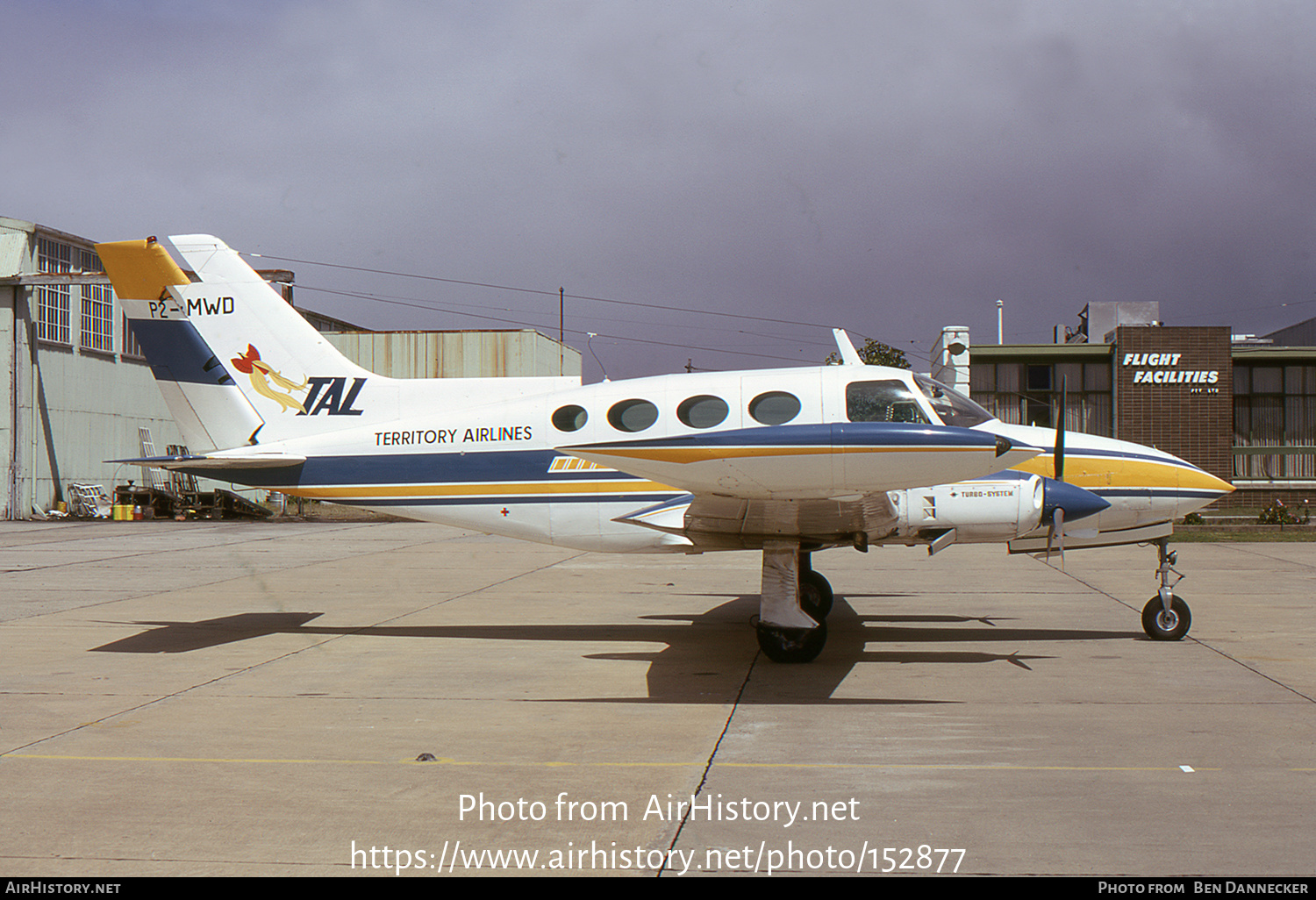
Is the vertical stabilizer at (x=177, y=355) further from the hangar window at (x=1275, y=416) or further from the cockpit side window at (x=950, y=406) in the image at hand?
the hangar window at (x=1275, y=416)

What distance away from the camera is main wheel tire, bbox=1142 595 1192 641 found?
32.3ft

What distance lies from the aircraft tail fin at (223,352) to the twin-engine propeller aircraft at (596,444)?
0.02 m

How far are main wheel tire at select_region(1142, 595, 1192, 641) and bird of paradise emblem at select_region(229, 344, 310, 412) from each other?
927 centimetres

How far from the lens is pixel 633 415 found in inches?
384

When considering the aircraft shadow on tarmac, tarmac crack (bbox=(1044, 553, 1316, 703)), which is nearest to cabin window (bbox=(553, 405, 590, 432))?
the aircraft shadow on tarmac

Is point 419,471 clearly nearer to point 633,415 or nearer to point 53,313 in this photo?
point 633,415

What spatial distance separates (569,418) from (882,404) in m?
3.09

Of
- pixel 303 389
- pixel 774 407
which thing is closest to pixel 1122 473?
pixel 774 407

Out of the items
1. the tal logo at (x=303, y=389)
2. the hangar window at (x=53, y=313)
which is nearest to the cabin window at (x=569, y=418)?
the tal logo at (x=303, y=389)

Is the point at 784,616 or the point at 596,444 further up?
the point at 596,444

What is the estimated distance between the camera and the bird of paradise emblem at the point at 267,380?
36.6ft

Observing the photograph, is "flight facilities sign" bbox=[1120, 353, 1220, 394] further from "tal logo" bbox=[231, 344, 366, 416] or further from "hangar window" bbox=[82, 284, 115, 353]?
"hangar window" bbox=[82, 284, 115, 353]

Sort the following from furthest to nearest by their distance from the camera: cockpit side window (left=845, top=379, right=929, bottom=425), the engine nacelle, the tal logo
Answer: the tal logo < cockpit side window (left=845, top=379, right=929, bottom=425) < the engine nacelle

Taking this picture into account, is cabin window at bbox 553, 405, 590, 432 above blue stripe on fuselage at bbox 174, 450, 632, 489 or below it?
above
